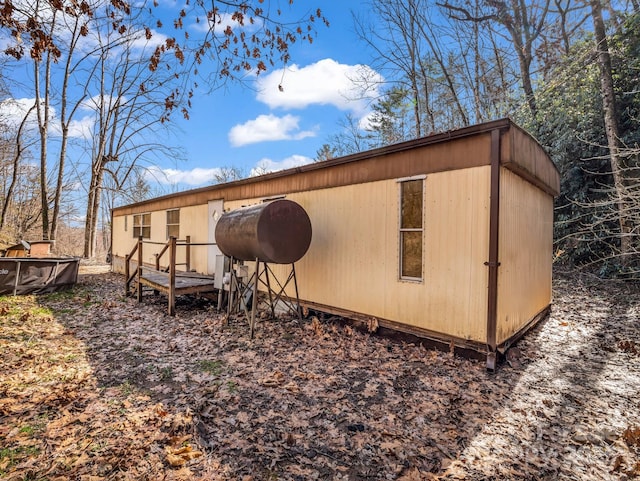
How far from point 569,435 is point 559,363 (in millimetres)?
2158

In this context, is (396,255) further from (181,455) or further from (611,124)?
(611,124)

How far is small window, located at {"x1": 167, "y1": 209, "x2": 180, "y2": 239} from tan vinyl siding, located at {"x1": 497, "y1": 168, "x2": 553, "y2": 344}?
10679mm

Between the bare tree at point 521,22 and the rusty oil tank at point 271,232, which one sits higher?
the bare tree at point 521,22

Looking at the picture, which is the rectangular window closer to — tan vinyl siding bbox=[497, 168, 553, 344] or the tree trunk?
tan vinyl siding bbox=[497, 168, 553, 344]

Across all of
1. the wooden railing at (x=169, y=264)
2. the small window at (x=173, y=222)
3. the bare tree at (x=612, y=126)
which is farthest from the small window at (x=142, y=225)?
the bare tree at (x=612, y=126)

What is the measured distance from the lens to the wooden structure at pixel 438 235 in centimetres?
482

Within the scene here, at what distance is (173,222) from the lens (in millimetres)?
12680

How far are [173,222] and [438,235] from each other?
34.1ft

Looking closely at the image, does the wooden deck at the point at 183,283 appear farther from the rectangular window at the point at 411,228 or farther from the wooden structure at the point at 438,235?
the rectangular window at the point at 411,228

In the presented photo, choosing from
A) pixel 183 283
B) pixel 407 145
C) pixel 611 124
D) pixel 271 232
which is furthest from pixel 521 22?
pixel 183 283

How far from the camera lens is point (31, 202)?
21.8 metres

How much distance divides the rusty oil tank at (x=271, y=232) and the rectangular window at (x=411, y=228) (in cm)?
185

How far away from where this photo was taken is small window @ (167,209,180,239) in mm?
12384

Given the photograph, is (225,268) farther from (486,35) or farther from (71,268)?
(486,35)
